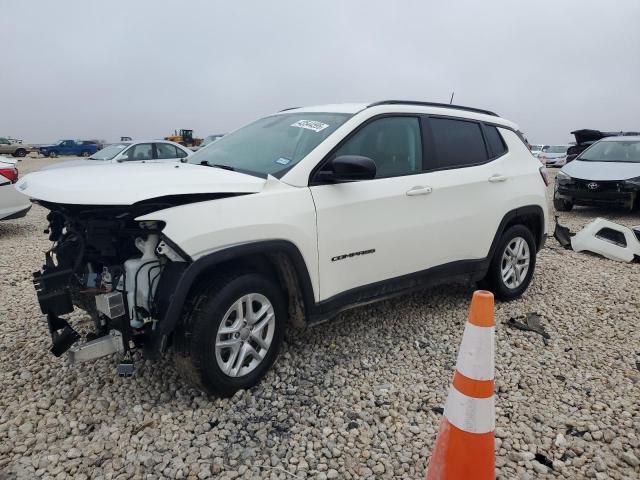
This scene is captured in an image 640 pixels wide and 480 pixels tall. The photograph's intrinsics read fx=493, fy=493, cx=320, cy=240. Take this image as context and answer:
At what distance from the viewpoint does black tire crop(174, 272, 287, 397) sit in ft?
8.93

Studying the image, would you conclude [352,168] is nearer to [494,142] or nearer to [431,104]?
[431,104]

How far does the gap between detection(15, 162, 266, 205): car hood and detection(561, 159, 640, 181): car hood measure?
8.71 metres

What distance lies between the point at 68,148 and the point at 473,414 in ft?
157

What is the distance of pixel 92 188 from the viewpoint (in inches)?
102

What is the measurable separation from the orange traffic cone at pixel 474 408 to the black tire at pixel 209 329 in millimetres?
1312

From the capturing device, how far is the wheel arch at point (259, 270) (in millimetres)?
2600

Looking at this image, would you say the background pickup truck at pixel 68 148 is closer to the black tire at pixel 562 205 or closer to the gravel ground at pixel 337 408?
the black tire at pixel 562 205

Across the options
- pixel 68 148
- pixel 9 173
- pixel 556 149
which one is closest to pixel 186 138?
pixel 68 148

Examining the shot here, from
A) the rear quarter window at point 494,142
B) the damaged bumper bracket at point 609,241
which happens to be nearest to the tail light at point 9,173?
the rear quarter window at point 494,142

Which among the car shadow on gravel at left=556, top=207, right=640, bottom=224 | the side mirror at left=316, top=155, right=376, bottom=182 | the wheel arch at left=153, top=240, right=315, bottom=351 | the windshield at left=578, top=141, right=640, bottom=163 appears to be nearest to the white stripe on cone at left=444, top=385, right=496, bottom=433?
the wheel arch at left=153, top=240, right=315, bottom=351

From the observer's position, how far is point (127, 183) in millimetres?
2625

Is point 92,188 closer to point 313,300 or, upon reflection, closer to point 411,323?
point 313,300

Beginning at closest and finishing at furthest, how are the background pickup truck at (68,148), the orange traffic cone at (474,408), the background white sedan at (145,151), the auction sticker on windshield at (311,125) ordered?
1. the orange traffic cone at (474,408)
2. the auction sticker on windshield at (311,125)
3. the background white sedan at (145,151)
4. the background pickup truck at (68,148)

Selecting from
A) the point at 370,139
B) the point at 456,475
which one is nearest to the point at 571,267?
the point at 370,139
